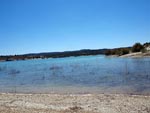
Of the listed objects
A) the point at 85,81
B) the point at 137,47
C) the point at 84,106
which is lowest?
the point at 85,81

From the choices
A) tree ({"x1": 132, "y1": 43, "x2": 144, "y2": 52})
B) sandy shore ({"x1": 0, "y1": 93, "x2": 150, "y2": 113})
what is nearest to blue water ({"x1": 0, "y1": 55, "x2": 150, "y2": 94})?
sandy shore ({"x1": 0, "y1": 93, "x2": 150, "y2": 113})

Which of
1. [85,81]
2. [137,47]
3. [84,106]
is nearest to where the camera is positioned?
[84,106]

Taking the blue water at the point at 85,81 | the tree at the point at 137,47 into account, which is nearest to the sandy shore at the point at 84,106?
the blue water at the point at 85,81

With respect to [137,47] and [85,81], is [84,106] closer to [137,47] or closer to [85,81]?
[85,81]

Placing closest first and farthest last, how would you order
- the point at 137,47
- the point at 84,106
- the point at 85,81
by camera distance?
1. the point at 84,106
2. the point at 85,81
3. the point at 137,47

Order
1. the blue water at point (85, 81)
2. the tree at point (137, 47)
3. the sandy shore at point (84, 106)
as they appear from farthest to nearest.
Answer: the tree at point (137, 47) < the blue water at point (85, 81) < the sandy shore at point (84, 106)

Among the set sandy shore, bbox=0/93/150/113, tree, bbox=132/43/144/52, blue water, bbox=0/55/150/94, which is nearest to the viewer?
sandy shore, bbox=0/93/150/113

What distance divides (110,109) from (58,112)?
8.19 ft

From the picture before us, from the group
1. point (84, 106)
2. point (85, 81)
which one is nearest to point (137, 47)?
point (85, 81)

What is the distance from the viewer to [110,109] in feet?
42.9

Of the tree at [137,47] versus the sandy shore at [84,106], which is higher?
the tree at [137,47]

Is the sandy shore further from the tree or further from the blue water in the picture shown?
the tree

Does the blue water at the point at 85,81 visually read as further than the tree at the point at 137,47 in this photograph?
No

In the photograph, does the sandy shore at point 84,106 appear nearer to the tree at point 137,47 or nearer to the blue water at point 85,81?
the blue water at point 85,81
